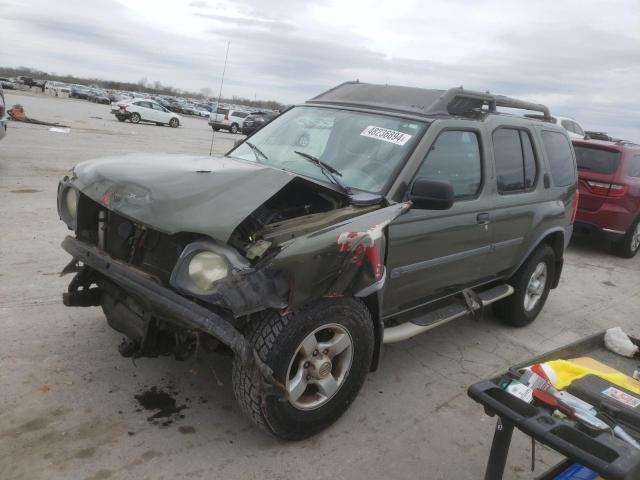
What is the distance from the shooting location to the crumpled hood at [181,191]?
2598 millimetres

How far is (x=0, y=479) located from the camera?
2.44 meters

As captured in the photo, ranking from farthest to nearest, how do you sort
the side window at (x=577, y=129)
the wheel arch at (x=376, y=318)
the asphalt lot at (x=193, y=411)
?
the side window at (x=577, y=129) < the wheel arch at (x=376, y=318) < the asphalt lot at (x=193, y=411)

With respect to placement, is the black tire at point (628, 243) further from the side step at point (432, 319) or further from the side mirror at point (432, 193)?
the side mirror at point (432, 193)

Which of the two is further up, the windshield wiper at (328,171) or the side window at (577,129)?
the side window at (577,129)

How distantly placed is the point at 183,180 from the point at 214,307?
2.44 feet

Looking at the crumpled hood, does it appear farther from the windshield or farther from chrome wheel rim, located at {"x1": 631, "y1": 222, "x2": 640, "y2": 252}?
chrome wheel rim, located at {"x1": 631, "y1": 222, "x2": 640, "y2": 252}

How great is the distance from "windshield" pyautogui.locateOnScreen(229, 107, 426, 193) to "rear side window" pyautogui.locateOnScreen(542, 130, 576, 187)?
201cm

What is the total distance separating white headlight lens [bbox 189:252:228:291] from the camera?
2535mm

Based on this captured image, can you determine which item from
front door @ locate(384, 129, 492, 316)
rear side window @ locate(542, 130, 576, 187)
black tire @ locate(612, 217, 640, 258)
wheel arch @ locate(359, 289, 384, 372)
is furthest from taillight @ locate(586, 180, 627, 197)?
wheel arch @ locate(359, 289, 384, 372)

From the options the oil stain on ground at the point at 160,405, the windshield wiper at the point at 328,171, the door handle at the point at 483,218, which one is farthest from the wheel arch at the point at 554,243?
the oil stain on ground at the point at 160,405

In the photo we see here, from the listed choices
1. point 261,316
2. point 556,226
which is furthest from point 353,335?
point 556,226

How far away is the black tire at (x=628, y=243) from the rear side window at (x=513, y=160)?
501 centimetres

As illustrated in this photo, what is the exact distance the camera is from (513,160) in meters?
4.45

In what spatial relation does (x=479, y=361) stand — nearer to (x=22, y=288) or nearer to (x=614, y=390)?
(x=614, y=390)
